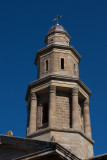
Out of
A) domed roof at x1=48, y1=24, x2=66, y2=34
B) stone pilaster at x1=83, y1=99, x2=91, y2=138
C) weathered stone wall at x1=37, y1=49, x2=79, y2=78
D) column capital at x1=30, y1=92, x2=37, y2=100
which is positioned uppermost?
→ domed roof at x1=48, y1=24, x2=66, y2=34

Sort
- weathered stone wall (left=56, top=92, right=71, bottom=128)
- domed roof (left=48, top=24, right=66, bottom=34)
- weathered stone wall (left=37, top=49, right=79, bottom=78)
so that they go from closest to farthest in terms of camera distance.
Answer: weathered stone wall (left=56, top=92, right=71, bottom=128) → weathered stone wall (left=37, top=49, right=79, bottom=78) → domed roof (left=48, top=24, right=66, bottom=34)

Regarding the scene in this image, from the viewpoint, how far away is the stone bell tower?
953 inches

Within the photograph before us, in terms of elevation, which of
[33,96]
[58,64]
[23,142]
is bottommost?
[23,142]

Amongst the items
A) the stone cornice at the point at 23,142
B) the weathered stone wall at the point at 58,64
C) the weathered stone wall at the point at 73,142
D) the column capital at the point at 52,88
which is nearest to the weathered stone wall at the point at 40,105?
the column capital at the point at 52,88

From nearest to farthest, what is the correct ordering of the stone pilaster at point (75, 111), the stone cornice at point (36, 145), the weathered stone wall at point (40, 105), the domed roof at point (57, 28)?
1. the stone cornice at point (36, 145)
2. the stone pilaster at point (75, 111)
3. the weathered stone wall at point (40, 105)
4. the domed roof at point (57, 28)

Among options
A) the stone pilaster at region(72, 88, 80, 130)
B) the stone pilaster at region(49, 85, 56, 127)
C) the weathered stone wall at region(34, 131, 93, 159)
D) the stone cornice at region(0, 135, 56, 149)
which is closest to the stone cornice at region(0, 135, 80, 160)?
the stone cornice at region(0, 135, 56, 149)

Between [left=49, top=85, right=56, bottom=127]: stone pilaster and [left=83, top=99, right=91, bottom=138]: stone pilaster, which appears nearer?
[left=49, top=85, right=56, bottom=127]: stone pilaster

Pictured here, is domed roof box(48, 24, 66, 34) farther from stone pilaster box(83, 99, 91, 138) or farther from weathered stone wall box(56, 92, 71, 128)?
stone pilaster box(83, 99, 91, 138)

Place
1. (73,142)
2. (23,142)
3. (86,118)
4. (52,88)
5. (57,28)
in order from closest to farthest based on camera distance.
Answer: (23,142)
(73,142)
(52,88)
(86,118)
(57,28)

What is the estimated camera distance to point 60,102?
86.4ft

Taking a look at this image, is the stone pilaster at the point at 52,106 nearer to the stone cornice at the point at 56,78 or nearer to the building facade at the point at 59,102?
the building facade at the point at 59,102

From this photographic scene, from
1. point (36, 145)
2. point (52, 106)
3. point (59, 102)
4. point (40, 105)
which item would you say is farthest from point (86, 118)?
point (36, 145)

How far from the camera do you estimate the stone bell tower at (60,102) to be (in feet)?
79.5

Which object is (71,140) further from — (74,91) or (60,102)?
(74,91)
